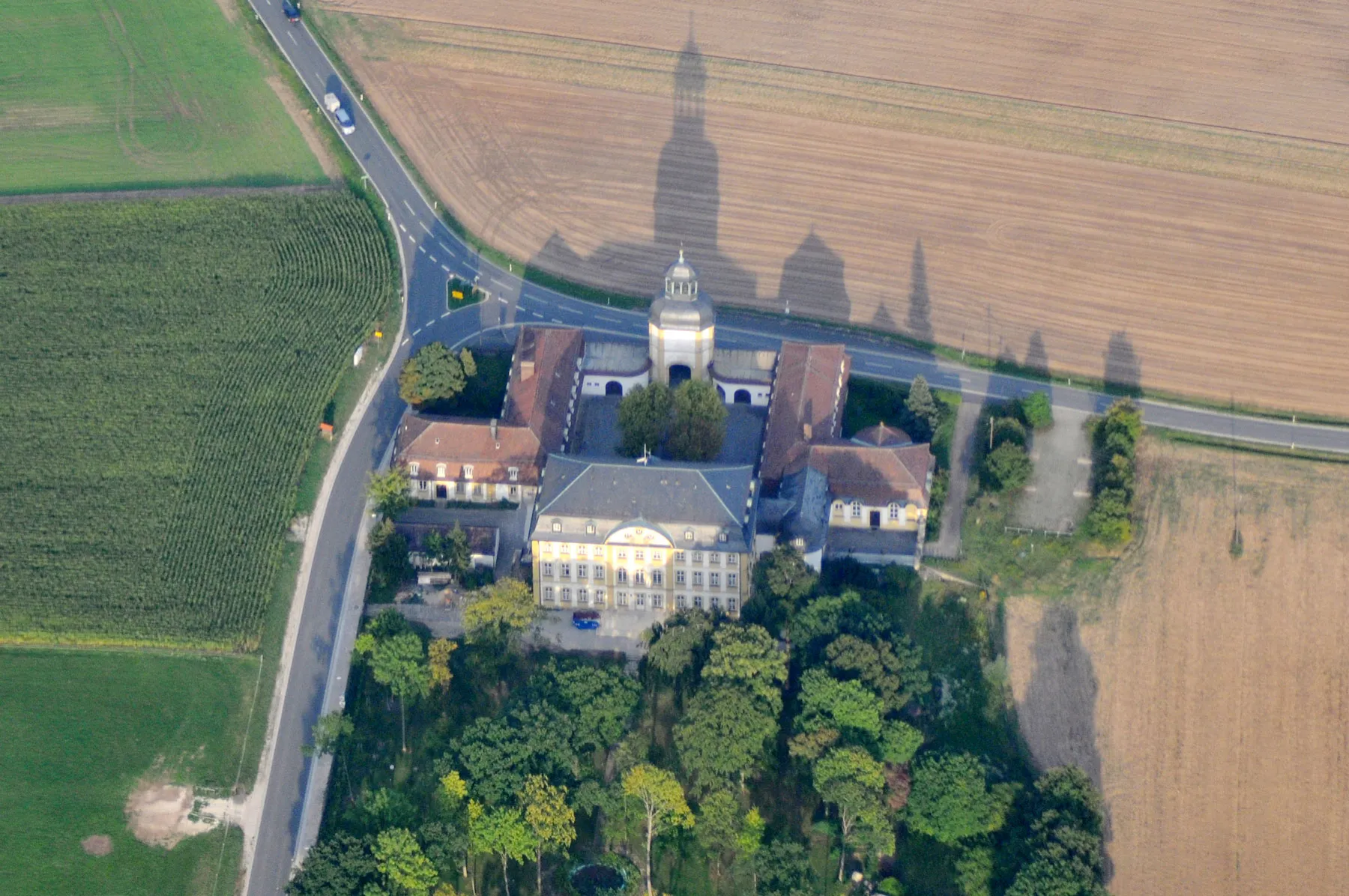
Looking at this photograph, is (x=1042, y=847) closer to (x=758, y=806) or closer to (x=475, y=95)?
(x=758, y=806)

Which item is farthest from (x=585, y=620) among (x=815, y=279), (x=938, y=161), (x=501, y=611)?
(x=938, y=161)

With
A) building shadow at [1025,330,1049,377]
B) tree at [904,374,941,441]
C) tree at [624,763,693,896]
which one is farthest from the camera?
building shadow at [1025,330,1049,377]

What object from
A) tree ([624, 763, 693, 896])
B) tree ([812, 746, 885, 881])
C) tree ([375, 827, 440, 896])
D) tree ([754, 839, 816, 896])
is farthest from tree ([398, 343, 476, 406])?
tree ([754, 839, 816, 896])

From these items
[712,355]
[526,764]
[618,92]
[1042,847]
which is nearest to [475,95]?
[618,92]

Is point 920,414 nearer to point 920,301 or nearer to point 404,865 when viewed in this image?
point 920,301

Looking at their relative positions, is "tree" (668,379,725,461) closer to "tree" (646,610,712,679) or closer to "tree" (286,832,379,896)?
"tree" (646,610,712,679)

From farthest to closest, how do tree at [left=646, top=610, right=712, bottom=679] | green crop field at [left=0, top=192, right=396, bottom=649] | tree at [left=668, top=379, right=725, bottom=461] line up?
tree at [left=668, top=379, right=725, bottom=461], green crop field at [left=0, top=192, right=396, bottom=649], tree at [left=646, top=610, right=712, bottom=679]
